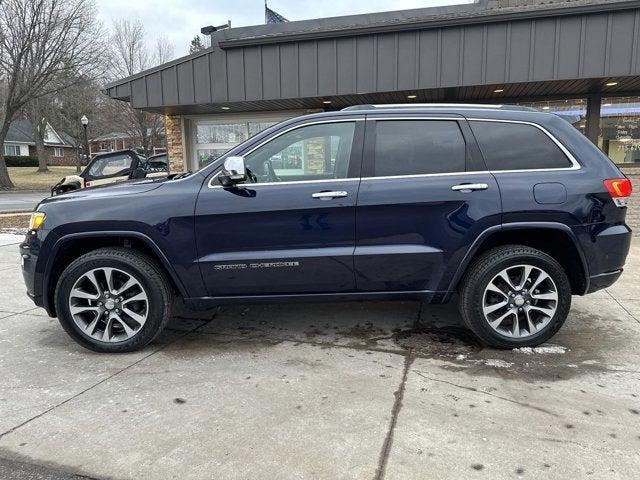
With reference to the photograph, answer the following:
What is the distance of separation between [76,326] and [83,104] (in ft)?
149

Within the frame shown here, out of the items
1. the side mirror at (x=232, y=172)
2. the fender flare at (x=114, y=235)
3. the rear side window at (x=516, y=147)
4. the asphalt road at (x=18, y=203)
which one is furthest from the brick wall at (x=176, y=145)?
the rear side window at (x=516, y=147)

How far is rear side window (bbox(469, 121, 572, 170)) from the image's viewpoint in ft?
12.8

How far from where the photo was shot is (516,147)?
3.93 m

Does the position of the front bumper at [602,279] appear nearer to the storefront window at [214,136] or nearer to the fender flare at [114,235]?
the fender flare at [114,235]

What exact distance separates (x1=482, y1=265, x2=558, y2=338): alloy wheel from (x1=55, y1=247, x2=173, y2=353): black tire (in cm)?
252

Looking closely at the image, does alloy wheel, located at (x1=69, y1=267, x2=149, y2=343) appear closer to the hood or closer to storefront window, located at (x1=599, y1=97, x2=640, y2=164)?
the hood

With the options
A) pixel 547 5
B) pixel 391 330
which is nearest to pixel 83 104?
pixel 547 5

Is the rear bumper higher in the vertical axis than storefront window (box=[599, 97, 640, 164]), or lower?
lower

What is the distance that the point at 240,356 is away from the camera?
398 centimetres

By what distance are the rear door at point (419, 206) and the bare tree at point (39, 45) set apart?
24.7 metres

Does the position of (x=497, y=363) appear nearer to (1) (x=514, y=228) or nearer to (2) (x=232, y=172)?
(1) (x=514, y=228)

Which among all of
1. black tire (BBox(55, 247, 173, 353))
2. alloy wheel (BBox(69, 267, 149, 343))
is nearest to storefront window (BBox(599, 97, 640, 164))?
black tire (BBox(55, 247, 173, 353))

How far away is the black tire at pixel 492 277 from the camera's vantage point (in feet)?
12.7

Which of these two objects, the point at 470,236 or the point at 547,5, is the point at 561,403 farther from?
the point at 547,5
